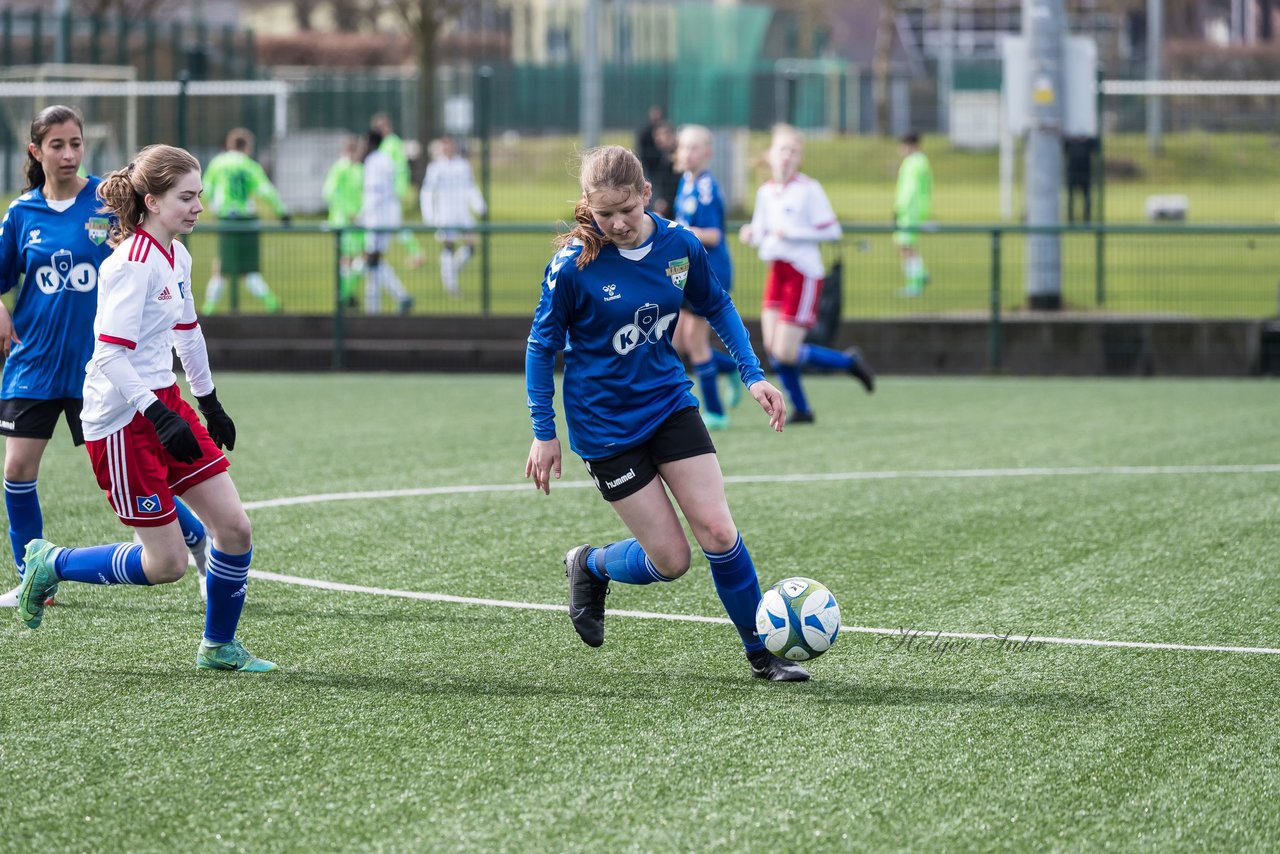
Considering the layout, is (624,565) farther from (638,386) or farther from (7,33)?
(7,33)

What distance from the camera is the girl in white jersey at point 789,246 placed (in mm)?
11789

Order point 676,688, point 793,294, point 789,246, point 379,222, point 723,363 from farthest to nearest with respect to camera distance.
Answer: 1. point 379,222
2. point 723,363
3. point 793,294
4. point 789,246
5. point 676,688

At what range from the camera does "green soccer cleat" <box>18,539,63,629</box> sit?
18.7ft

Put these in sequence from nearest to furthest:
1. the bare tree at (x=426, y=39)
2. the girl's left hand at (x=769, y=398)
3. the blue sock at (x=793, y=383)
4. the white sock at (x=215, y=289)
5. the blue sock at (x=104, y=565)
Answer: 1. the girl's left hand at (x=769, y=398)
2. the blue sock at (x=104, y=565)
3. the blue sock at (x=793, y=383)
4. the white sock at (x=215, y=289)
5. the bare tree at (x=426, y=39)

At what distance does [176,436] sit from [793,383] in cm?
748

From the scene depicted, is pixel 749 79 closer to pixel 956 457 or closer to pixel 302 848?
pixel 956 457

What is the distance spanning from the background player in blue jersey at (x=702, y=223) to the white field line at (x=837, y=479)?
1715 millimetres

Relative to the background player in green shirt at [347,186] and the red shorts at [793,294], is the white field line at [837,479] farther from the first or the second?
the background player in green shirt at [347,186]

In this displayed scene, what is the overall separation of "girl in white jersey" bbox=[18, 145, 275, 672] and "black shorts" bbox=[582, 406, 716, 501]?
1121 millimetres

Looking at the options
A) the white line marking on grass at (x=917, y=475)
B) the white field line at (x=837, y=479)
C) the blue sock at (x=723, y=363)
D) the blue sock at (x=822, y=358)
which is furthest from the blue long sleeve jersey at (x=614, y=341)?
the blue sock at (x=723, y=363)

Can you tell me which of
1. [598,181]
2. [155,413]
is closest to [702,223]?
[598,181]

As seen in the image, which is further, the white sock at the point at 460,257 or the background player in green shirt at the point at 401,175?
the background player in green shirt at the point at 401,175

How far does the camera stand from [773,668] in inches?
214

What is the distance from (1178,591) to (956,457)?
3837mm
